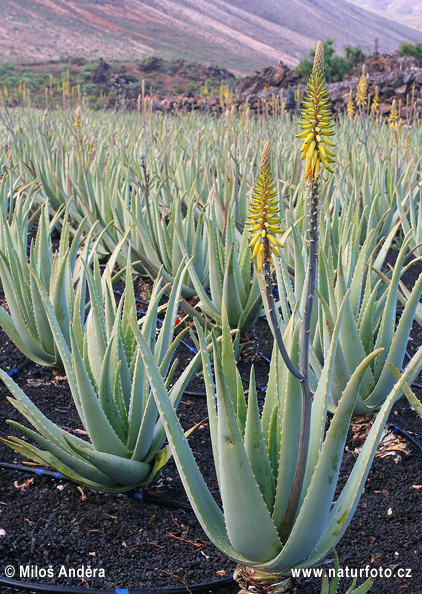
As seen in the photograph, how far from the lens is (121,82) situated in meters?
24.2

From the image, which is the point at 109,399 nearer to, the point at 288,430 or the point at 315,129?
the point at 288,430

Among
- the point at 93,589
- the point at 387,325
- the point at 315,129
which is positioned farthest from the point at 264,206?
the point at 387,325

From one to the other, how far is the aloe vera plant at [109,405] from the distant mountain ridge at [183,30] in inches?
1441

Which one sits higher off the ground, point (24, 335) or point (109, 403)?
point (109, 403)

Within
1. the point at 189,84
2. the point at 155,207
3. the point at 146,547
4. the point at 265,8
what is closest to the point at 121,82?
the point at 189,84

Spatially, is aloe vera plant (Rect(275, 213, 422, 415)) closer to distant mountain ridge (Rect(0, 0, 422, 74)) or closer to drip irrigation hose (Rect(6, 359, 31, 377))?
drip irrigation hose (Rect(6, 359, 31, 377))

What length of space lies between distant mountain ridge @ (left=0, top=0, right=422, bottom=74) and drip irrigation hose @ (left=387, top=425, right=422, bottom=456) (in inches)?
1432

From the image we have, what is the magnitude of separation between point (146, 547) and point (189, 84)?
26260 mm

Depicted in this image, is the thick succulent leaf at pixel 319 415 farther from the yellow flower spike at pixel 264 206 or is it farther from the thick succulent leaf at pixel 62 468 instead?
the thick succulent leaf at pixel 62 468

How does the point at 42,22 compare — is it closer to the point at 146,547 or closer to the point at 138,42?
the point at 138,42

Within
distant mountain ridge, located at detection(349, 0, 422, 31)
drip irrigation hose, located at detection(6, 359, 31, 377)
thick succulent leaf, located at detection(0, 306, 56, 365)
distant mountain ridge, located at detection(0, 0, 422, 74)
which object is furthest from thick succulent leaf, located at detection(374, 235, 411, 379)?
distant mountain ridge, located at detection(349, 0, 422, 31)

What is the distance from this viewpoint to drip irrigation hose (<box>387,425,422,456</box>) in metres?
1.61

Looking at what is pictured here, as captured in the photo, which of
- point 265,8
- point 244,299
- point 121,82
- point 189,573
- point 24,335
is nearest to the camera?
point 189,573

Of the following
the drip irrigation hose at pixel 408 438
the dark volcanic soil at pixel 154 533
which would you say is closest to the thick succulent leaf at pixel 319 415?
the dark volcanic soil at pixel 154 533
